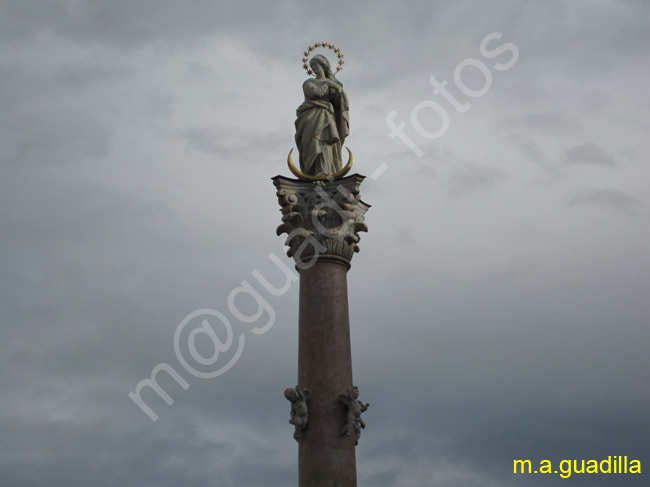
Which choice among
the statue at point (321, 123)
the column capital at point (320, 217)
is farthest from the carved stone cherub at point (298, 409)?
the statue at point (321, 123)

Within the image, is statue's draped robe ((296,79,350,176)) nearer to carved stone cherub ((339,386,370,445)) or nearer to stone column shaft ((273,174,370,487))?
stone column shaft ((273,174,370,487))

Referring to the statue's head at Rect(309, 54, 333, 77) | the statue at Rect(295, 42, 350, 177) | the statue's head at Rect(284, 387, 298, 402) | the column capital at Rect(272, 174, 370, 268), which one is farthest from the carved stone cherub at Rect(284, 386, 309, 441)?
the statue's head at Rect(309, 54, 333, 77)

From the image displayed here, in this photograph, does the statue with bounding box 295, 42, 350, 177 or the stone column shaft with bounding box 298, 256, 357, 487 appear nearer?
the stone column shaft with bounding box 298, 256, 357, 487

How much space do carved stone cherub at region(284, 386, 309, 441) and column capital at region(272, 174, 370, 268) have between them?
341 centimetres

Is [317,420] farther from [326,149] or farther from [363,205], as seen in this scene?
[326,149]

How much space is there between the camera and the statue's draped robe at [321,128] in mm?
24172

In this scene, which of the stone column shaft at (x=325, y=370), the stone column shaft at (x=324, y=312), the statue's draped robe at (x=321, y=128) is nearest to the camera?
the stone column shaft at (x=325, y=370)

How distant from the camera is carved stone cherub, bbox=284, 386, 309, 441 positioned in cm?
2050

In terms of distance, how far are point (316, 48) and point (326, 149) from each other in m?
3.49

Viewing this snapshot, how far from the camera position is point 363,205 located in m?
23.5

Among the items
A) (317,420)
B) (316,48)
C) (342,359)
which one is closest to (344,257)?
(342,359)

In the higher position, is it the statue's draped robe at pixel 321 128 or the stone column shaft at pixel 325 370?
the statue's draped robe at pixel 321 128

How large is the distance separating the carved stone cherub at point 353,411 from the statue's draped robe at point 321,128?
631 cm

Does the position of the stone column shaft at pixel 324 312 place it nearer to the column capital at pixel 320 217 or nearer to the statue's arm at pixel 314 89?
the column capital at pixel 320 217
